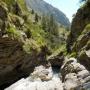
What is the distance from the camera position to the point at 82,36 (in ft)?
180

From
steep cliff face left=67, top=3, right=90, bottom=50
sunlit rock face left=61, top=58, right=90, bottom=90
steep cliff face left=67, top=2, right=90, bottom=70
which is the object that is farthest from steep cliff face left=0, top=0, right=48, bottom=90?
steep cliff face left=67, top=3, right=90, bottom=50

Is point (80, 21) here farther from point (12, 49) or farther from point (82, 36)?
point (12, 49)

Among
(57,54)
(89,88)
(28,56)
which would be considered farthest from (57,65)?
(89,88)

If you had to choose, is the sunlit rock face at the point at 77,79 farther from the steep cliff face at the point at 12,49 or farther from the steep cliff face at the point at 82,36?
the steep cliff face at the point at 12,49

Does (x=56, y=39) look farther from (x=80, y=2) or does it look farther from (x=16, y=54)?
(x=16, y=54)

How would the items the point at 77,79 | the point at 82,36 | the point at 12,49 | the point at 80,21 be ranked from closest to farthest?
the point at 77,79, the point at 12,49, the point at 82,36, the point at 80,21

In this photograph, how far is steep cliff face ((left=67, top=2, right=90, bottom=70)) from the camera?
1851 inches

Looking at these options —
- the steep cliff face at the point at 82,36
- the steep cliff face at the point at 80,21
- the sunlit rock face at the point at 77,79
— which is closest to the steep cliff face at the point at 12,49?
the steep cliff face at the point at 82,36

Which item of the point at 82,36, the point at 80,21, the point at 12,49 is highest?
the point at 80,21

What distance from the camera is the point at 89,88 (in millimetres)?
35250

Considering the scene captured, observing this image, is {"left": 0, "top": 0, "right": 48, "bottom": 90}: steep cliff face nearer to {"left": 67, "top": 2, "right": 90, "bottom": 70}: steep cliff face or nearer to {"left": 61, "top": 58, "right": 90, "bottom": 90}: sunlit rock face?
{"left": 67, "top": 2, "right": 90, "bottom": 70}: steep cliff face

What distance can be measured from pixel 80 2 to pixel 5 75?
38.1 metres

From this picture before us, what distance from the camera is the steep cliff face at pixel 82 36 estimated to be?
154ft

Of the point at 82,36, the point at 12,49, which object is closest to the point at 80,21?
the point at 82,36
